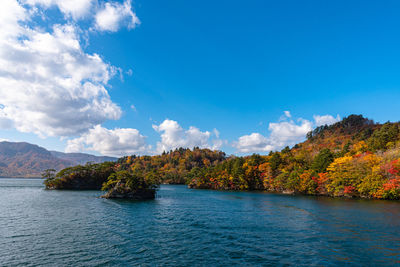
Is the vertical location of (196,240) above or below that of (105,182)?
below

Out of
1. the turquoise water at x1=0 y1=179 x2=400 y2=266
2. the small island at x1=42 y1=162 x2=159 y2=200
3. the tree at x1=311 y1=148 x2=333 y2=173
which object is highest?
the tree at x1=311 y1=148 x2=333 y2=173

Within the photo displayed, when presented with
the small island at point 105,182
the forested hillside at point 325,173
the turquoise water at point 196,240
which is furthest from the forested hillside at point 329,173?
the small island at point 105,182

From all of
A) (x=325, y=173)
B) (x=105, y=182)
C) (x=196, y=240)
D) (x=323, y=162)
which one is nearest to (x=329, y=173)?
(x=325, y=173)

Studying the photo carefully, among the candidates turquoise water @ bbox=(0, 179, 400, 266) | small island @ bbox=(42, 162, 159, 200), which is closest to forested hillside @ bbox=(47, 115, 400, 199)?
small island @ bbox=(42, 162, 159, 200)

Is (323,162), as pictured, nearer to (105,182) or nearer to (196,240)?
(196,240)

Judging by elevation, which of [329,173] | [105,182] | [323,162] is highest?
Answer: [323,162]

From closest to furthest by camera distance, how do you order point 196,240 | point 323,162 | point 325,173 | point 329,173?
point 196,240, point 329,173, point 325,173, point 323,162

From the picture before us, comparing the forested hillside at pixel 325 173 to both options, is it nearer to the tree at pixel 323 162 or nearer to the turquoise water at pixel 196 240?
the tree at pixel 323 162

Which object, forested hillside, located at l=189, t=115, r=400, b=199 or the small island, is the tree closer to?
forested hillside, located at l=189, t=115, r=400, b=199

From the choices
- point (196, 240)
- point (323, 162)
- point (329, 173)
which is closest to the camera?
point (196, 240)

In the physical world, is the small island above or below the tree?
below

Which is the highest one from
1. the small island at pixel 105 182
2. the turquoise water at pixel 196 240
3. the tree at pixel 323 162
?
the tree at pixel 323 162

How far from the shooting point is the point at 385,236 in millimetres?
28719

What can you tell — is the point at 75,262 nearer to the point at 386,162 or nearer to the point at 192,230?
the point at 192,230
